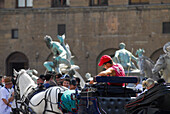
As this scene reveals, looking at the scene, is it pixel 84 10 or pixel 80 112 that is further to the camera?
pixel 84 10

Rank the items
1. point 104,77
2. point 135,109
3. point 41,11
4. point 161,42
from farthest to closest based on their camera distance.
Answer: point 41,11 → point 161,42 → point 104,77 → point 135,109

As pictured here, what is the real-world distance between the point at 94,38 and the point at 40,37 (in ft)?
13.2

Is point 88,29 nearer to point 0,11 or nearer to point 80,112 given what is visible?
point 0,11

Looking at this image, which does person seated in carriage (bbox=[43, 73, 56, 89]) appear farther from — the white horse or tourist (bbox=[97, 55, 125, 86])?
tourist (bbox=[97, 55, 125, 86])

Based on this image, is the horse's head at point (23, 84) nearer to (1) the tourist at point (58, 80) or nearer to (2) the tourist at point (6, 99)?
(2) the tourist at point (6, 99)

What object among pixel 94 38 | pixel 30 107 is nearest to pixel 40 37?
pixel 94 38

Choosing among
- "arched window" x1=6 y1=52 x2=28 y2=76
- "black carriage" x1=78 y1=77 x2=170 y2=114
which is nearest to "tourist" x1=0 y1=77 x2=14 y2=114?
"black carriage" x1=78 y1=77 x2=170 y2=114

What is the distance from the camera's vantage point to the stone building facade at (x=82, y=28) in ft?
99.9

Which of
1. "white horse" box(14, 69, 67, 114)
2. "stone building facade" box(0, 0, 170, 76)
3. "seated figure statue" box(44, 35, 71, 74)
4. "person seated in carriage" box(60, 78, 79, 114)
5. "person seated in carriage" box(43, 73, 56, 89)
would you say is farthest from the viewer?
"stone building facade" box(0, 0, 170, 76)

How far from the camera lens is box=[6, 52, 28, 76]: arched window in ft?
108

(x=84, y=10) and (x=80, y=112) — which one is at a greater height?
(x=84, y=10)

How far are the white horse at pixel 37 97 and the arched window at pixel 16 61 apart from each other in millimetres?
21991

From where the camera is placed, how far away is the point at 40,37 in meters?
32.6

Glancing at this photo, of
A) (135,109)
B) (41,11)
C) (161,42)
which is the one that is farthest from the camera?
(41,11)
